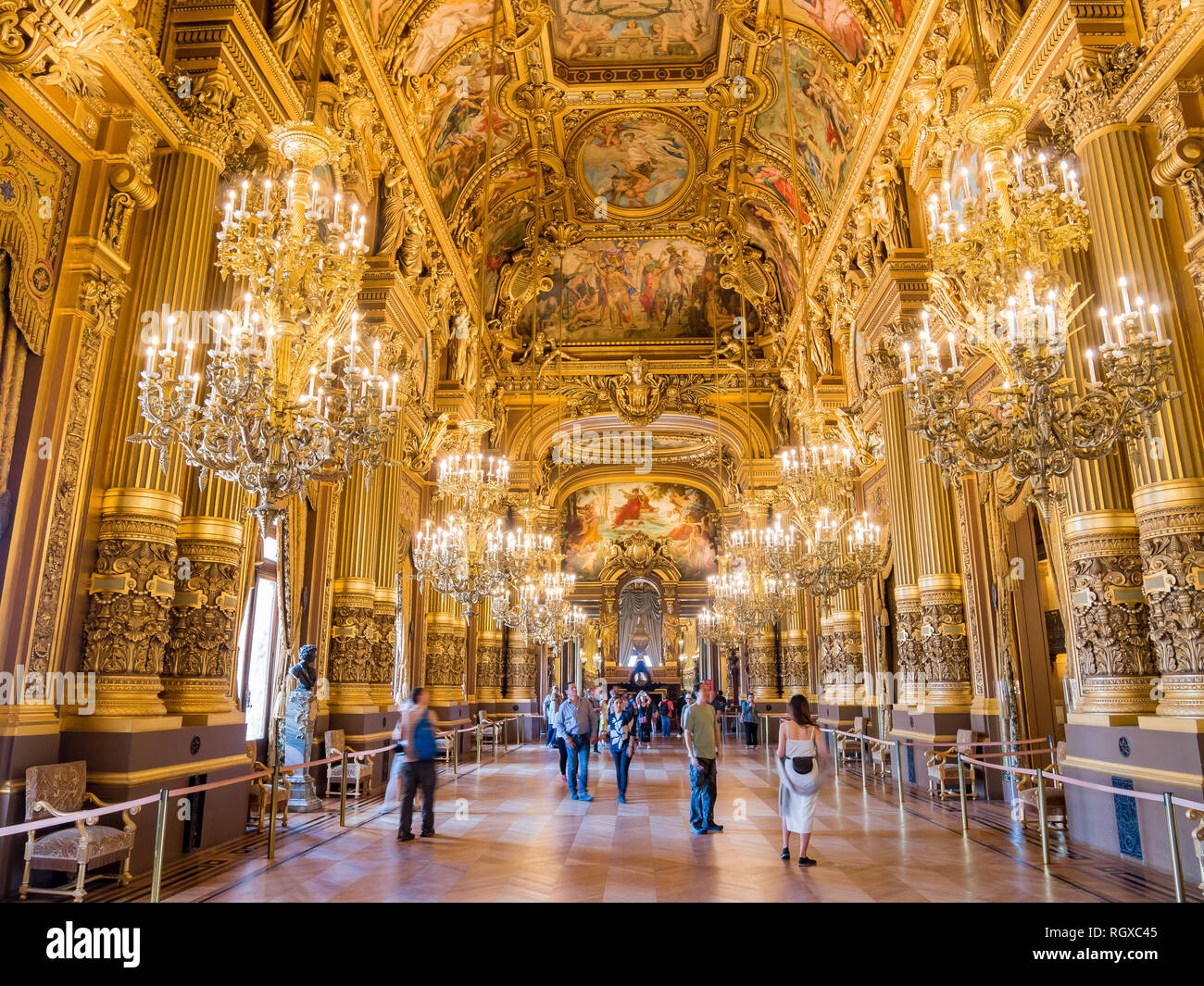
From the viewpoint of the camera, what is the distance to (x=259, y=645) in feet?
34.3

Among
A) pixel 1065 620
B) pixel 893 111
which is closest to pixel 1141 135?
pixel 1065 620

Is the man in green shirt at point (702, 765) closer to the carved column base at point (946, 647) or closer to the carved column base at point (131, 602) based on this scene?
the carved column base at point (946, 647)

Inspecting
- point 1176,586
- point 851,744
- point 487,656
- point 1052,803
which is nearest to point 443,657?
point 487,656

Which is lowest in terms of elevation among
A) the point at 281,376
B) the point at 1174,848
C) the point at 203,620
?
the point at 1174,848

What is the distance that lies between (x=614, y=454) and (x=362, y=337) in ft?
62.9

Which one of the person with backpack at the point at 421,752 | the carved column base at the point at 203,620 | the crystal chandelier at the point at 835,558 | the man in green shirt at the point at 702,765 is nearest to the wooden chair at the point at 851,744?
the crystal chandelier at the point at 835,558

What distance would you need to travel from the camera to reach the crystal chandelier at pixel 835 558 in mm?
10375

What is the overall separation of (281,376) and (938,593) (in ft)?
29.9

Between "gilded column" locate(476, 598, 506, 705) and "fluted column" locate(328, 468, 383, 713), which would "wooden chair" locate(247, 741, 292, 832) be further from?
"gilded column" locate(476, 598, 506, 705)

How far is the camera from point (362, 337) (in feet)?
38.5

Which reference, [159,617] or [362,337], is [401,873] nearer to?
[159,617]

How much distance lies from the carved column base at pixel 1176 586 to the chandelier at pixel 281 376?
598 centimetres

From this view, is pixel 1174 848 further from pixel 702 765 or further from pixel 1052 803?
pixel 702 765

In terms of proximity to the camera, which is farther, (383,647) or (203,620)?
(383,647)
